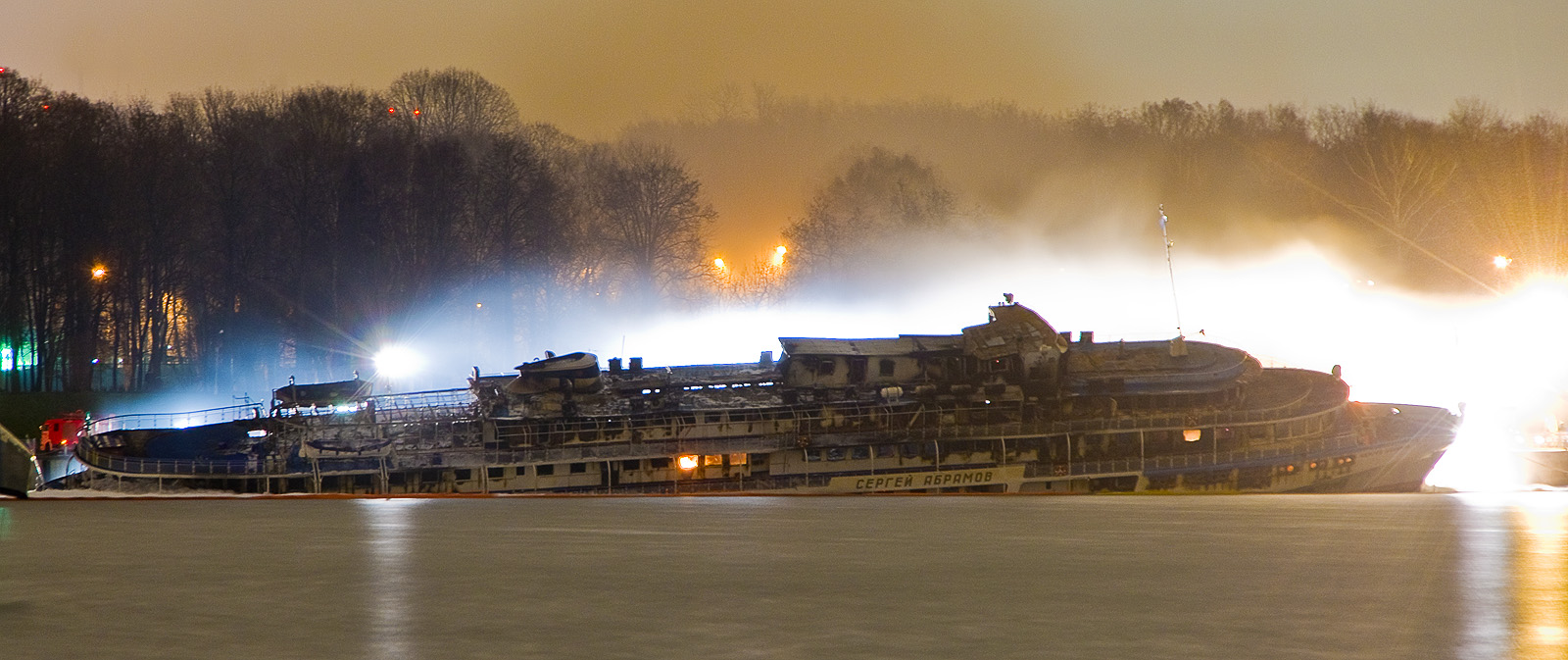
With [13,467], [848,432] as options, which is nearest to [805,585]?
[13,467]

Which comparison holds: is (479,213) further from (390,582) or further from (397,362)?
(390,582)

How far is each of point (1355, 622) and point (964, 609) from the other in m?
1.70

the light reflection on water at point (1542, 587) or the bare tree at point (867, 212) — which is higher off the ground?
the bare tree at point (867, 212)

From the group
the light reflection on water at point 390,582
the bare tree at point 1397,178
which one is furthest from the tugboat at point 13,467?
the bare tree at point 1397,178

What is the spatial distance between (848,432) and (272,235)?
1651 inches

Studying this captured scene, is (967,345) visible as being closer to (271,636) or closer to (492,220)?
(271,636)

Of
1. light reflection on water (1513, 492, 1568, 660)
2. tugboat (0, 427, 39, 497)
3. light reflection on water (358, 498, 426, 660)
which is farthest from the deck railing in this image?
light reflection on water (1513, 492, 1568, 660)

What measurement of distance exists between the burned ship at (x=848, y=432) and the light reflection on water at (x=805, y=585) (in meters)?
25.5

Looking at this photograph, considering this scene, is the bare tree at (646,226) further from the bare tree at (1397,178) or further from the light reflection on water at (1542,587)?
the light reflection on water at (1542,587)

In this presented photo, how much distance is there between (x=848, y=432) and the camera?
120 ft

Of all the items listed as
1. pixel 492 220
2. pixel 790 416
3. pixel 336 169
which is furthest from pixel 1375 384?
pixel 336 169

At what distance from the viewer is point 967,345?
127ft

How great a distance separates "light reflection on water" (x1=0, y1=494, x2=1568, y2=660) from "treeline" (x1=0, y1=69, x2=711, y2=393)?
53082 millimetres

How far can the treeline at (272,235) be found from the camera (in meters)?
55.4
